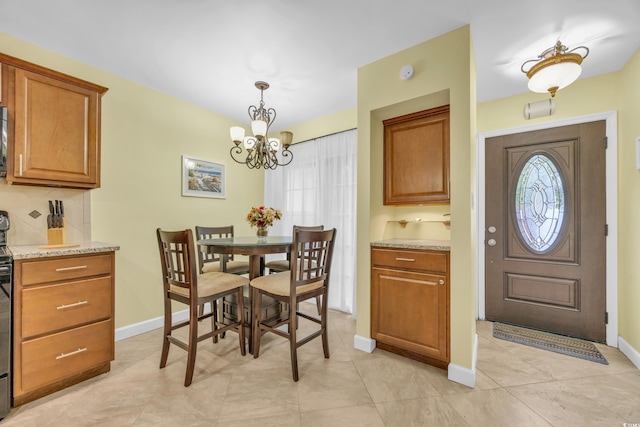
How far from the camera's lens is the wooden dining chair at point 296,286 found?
6.34ft

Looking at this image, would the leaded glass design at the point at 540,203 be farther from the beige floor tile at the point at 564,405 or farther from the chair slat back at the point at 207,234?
the chair slat back at the point at 207,234

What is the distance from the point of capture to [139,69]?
245cm

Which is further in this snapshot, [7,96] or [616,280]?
[616,280]

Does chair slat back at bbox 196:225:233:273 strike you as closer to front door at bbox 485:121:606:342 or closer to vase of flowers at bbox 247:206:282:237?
vase of flowers at bbox 247:206:282:237

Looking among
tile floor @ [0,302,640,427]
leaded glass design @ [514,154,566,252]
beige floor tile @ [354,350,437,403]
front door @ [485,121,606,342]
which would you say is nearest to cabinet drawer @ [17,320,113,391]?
tile floor @ [0,302,640,427]

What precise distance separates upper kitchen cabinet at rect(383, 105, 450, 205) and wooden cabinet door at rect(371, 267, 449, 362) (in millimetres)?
663

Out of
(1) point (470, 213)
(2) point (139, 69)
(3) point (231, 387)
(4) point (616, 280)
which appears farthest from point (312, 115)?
(4) point (616, 280)

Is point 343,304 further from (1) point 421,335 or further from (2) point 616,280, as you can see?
(2) point 616,280

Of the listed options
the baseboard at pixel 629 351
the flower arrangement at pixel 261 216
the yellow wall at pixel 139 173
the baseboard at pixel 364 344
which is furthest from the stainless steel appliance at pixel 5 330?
the baseboard at pixel 629 351

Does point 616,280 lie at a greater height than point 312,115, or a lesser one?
lesser

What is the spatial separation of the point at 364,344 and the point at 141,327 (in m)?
2.24

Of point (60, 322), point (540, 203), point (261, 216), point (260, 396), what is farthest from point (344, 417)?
point (540, 203)

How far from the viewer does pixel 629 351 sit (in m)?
2.20

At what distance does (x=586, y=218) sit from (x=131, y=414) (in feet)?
13.2
